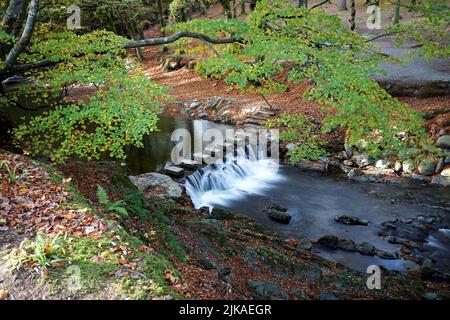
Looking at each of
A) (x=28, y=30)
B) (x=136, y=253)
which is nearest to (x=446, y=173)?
(x=136, y=253)

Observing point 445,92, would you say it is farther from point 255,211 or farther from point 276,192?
point 255,211

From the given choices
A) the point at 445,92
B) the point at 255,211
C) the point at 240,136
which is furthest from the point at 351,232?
the point at 445,92

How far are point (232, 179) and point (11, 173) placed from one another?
403 inches

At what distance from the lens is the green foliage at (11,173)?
662cm

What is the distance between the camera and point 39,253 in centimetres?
461

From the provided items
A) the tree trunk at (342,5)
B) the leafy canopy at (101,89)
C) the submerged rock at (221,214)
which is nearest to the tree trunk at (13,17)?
the leafy canopy at (101,89)

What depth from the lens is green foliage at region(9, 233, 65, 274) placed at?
4578 mm

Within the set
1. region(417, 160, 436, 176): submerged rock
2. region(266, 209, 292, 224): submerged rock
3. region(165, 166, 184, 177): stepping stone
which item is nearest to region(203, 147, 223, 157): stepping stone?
region(165, 166, 184, 177): stepping stone

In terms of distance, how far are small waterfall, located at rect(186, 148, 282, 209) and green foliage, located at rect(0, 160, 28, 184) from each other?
23.1ft

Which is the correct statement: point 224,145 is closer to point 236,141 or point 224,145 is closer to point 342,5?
point 236,141

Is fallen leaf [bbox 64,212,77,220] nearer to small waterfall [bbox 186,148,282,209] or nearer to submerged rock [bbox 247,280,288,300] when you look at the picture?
submerged rock [bbox 247,280,288,300]

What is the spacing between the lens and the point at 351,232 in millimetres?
11859

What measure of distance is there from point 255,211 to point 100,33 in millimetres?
7880
